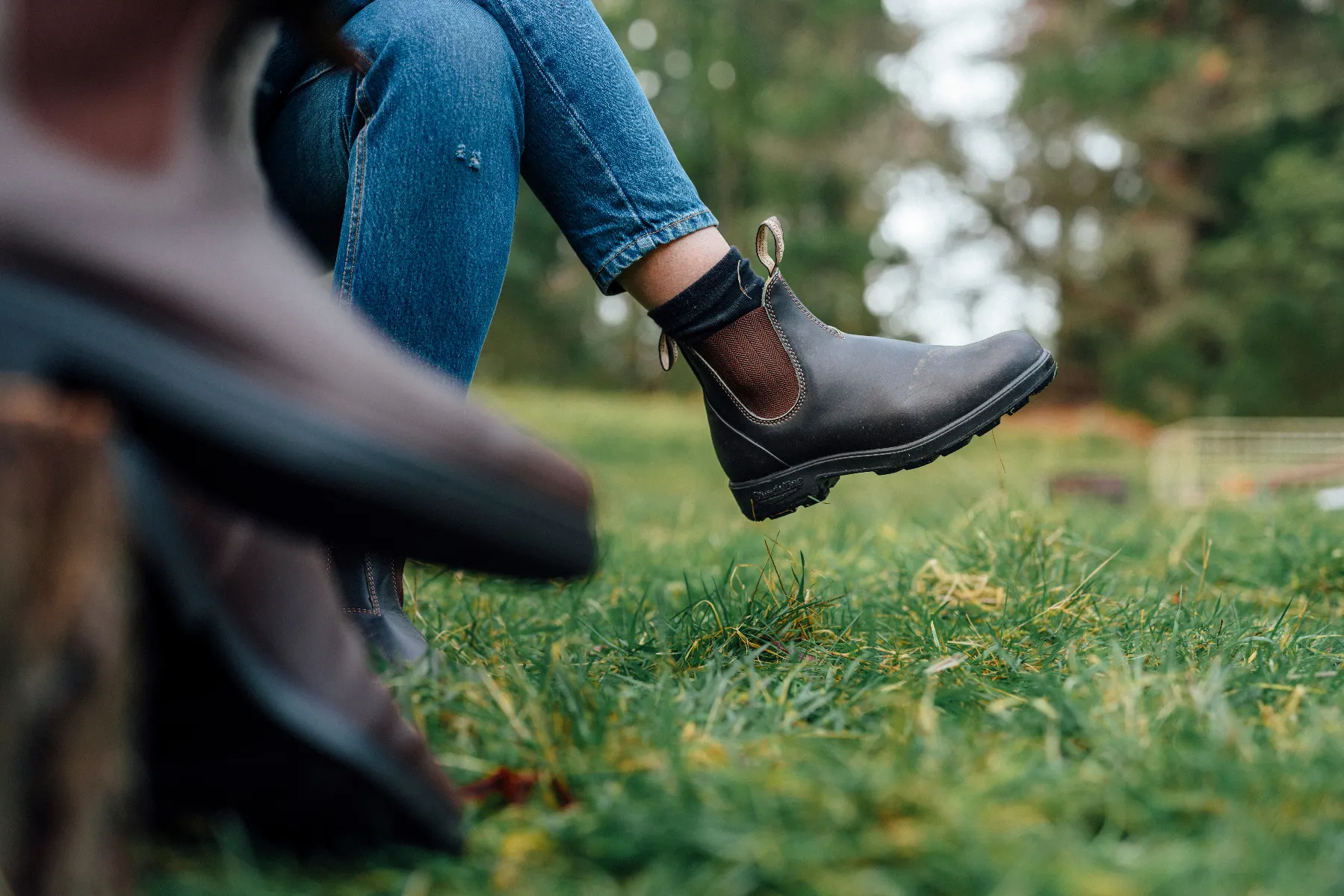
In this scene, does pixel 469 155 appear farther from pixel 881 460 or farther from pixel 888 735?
pixel 888 735

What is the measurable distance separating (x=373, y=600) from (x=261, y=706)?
584 mm

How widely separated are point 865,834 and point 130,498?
51 centimetres

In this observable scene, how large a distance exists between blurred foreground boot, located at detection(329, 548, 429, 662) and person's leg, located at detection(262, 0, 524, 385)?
0.26 m

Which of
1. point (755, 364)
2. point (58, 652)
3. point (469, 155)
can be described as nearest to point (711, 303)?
point (755, 364)

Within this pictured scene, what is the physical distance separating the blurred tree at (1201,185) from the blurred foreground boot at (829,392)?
36.9 feet

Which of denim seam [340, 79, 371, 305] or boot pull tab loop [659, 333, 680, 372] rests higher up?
denim seam [340, 79, 371, 305]

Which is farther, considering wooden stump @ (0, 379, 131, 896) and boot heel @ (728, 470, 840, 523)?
boot heel @ (728, 470, 840, 523)

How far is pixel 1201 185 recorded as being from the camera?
13.5 meters

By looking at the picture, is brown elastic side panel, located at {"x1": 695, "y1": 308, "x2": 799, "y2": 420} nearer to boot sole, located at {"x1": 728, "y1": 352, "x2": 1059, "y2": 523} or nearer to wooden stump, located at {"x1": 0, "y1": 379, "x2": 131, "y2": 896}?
boot sole, located at {"x1": 728, "y1": 352, "x2": 1059, "y2": 523}

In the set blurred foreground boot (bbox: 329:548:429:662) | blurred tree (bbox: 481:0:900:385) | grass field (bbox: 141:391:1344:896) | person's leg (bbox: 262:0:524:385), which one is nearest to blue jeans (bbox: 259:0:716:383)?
person's leg (bbox: 262:0:524:385)

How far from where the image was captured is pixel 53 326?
0.61 meters

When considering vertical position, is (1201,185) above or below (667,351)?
below

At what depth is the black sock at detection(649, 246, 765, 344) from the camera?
1.32m

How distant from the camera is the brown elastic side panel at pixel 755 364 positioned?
1.37 meters
